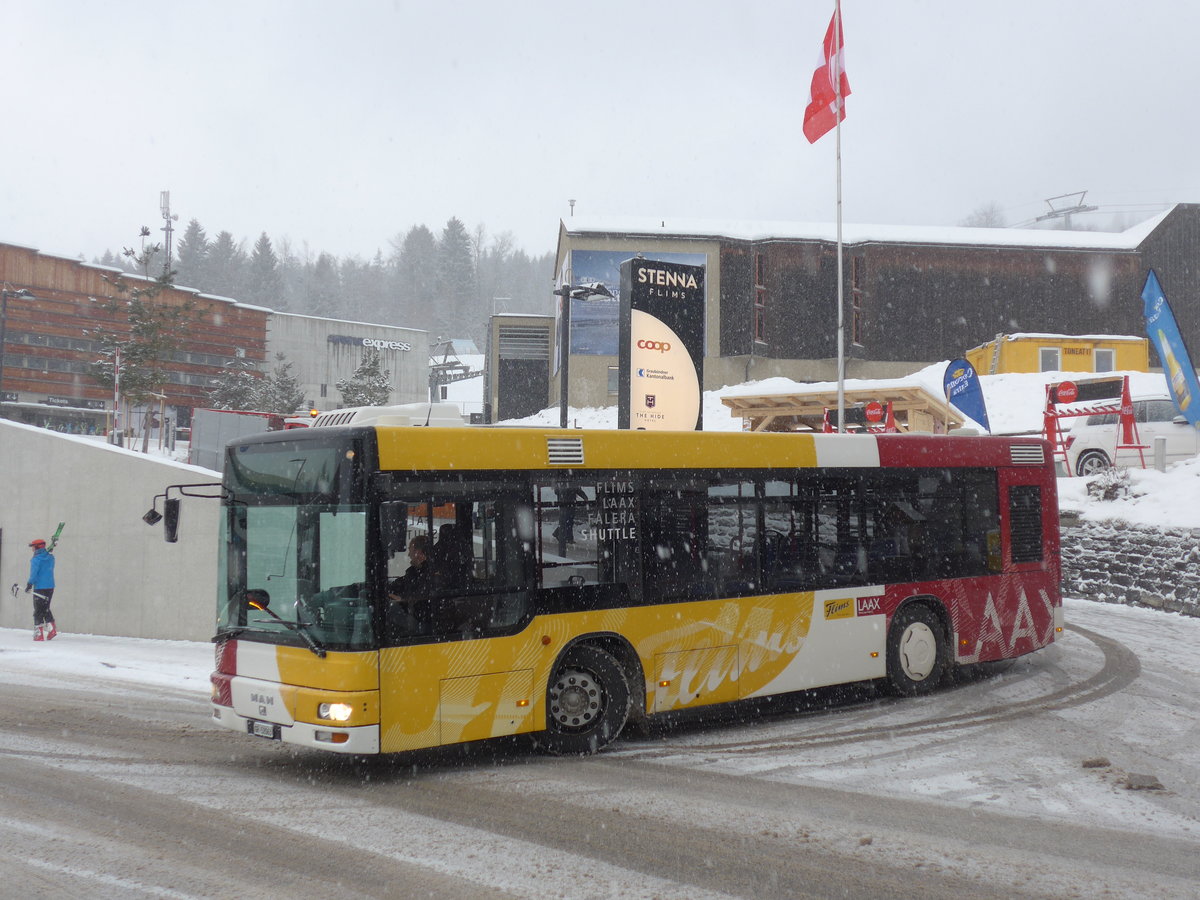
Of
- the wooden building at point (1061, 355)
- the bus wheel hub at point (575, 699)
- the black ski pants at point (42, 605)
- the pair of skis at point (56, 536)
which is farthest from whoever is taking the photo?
the wooden building at point (1061, 355)

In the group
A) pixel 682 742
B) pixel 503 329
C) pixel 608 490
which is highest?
pixel 503 329

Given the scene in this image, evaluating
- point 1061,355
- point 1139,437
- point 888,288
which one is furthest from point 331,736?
point 888,288

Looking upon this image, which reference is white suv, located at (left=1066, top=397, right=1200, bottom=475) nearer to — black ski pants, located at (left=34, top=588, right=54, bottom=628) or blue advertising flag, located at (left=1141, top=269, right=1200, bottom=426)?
blue advertising flag, located at (left=1141, top=269, right=1200, bottom=426)

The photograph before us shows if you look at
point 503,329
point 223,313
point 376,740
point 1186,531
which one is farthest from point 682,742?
point 223,313

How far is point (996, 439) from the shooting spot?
12.1 metres

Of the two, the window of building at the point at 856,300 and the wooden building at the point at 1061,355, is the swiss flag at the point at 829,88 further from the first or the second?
the window of building at the point at 856,300

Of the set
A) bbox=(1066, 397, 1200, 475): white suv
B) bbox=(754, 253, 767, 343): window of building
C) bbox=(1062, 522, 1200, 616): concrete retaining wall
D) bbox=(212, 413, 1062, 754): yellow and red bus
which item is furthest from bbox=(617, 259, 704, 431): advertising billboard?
bbox=(754, 253, 767, 343): window of building

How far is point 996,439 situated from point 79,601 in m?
18.2

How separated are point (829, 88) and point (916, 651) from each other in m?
16.2

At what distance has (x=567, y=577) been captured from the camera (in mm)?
8414

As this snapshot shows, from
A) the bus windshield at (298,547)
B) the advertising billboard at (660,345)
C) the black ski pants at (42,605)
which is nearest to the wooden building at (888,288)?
the advertising billboard at (660,345)

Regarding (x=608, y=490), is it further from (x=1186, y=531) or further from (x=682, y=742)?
(x=1186, y=531)

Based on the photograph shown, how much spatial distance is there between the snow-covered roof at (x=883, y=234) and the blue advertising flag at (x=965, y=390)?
25.7 meters

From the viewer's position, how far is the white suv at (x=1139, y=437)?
2183 centimetres
